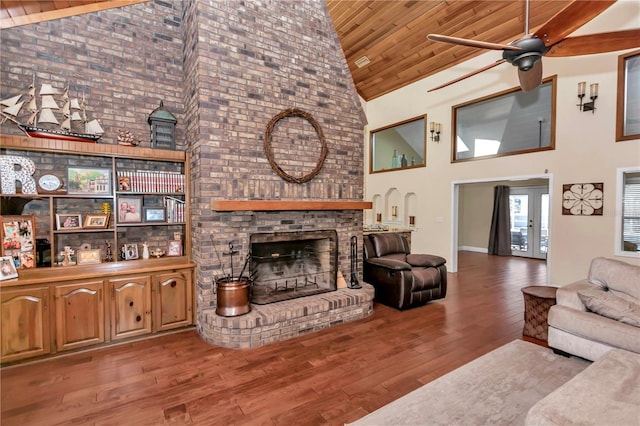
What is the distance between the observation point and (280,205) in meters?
3.57

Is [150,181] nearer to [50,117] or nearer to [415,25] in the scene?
[50,117]

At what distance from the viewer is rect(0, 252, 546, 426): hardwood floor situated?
2152 mm

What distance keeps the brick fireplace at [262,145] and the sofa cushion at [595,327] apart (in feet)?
6.49

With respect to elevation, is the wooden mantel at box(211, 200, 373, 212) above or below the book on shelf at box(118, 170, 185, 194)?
below

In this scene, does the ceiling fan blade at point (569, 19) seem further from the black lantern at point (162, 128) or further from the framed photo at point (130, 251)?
the framed photo at point (130, 251)

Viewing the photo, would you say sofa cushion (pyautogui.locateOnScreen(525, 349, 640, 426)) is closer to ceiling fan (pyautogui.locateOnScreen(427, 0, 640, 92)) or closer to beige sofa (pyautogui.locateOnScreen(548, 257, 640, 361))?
beige sofa (pyautogui.locateOnScreen(548, 257, 640, 361))

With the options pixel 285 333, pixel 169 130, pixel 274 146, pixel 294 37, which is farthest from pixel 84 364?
pixel 294 37

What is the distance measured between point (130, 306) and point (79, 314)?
422mm

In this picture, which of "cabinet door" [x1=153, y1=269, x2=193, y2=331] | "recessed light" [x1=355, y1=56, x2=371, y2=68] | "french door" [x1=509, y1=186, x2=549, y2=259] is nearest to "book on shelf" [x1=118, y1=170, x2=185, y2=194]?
"cabinet door" [x1=153, y1=269, x2=193, y2=331]

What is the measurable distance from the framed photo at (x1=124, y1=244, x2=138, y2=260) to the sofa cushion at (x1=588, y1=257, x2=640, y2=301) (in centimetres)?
487

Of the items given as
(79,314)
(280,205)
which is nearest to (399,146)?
(280,205)

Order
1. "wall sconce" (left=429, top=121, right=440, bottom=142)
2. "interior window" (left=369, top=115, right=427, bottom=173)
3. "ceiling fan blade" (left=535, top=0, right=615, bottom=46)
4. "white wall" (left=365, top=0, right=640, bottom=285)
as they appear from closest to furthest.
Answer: "ceiling fan blade" (left=535, top=0, right=615, bottom=46) < "white wall" (left=365, top=0, right=640, bottom=285) < "wall sconce" (left=429, top=121, right=440, bottom=142) < "interior window" (left=369, top=115, right=427, bottom=173)

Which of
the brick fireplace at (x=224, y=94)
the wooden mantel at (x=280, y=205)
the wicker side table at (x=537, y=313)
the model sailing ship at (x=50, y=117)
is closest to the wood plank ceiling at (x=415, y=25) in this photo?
the brick fireplace at (x=224, y=94)

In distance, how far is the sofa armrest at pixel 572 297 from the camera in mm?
2844
